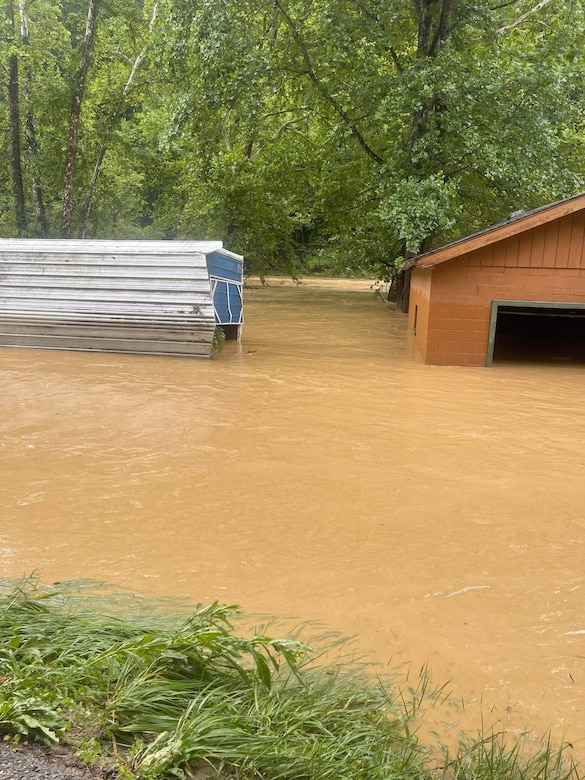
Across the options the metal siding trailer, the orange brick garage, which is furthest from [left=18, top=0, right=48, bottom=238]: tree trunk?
the orange brick garage

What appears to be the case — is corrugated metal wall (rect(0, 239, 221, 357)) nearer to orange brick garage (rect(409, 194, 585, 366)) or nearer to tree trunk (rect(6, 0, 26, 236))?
orange brick garage (rect(409, 194, 585, 366))

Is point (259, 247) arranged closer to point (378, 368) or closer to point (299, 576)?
point (378, 368)

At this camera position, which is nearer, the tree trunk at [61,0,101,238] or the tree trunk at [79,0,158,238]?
the tree trunk at [61,0,101,238]

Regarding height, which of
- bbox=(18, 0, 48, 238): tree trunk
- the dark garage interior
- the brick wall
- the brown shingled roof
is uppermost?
bbox=(18, 0, 48, 238): tree trunk

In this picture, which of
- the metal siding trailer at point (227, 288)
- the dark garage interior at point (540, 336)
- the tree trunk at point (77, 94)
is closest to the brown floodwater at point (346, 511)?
the metal siding trailer at point (227, 288)

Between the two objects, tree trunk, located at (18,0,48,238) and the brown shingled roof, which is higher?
tree trunk, located at (18,0,48,238)

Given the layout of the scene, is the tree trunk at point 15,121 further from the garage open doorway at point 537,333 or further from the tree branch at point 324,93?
the garage open doorway at point 537,333

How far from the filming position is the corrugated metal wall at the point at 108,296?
490 inches

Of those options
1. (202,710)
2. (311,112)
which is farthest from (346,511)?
(311,112)

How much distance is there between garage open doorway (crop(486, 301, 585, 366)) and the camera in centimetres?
1238

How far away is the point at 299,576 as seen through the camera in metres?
4.20

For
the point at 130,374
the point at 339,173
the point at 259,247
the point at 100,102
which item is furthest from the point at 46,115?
the point at 130,374

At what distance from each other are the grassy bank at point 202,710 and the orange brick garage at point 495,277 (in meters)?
9.89

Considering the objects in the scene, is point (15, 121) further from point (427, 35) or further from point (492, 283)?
point (492, 283)
